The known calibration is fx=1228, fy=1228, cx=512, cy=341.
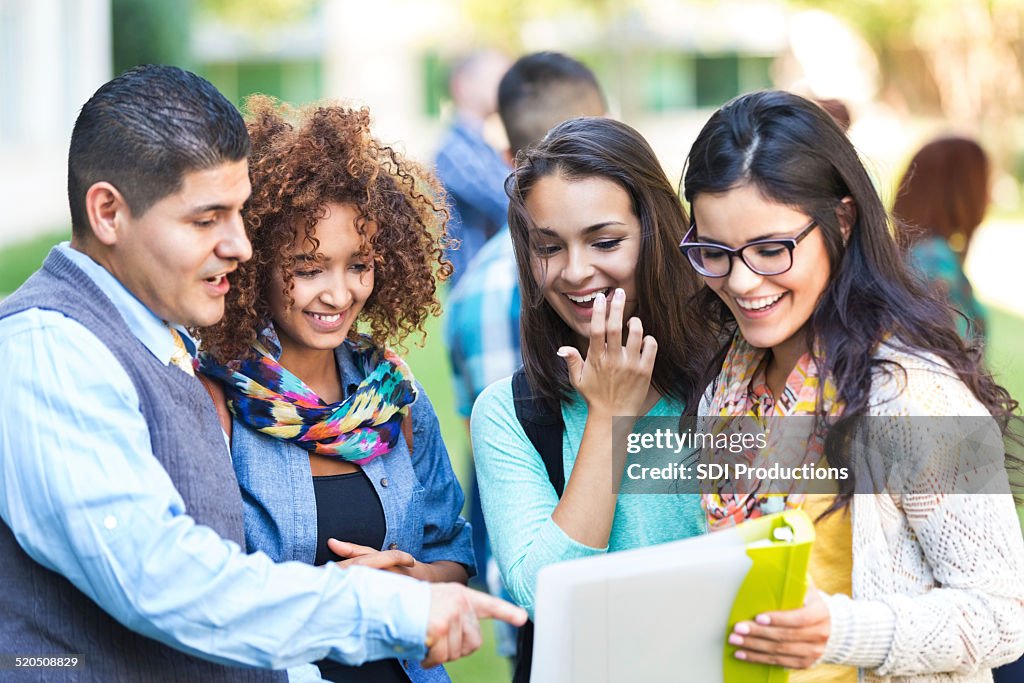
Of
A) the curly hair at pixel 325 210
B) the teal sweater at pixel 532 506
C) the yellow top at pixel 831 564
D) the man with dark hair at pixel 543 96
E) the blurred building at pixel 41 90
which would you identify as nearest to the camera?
the yellow top at pixel 831 564

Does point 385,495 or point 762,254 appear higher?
point 762,254

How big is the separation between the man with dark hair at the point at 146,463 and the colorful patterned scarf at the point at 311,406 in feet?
1.08

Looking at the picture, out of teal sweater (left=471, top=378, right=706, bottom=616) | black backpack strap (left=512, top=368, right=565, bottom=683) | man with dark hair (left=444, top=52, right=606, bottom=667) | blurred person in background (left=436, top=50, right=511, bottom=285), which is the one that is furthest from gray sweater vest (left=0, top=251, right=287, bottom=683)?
blurred person in background (left=436, top=50, right=511, bottom=285)

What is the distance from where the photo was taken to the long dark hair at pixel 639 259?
8.58ft

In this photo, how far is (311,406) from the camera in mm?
2568

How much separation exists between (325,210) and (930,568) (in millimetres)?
1390

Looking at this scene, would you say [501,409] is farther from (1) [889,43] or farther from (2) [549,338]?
(1) [889,43]

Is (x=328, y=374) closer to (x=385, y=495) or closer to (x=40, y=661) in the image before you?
(x=385, y=495)

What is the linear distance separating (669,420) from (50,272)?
1.27 m

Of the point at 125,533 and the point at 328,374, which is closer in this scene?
the point at 125,533

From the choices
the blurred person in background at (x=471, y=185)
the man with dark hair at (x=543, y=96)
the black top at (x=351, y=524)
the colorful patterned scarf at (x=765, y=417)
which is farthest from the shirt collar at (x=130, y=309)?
the man with dark hair at (x=543, y=96)

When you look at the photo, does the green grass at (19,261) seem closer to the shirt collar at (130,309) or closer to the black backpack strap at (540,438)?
the black backpack strap at (540,438)

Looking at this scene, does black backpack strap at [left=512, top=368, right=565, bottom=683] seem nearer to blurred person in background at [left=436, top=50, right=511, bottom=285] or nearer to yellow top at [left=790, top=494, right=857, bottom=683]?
yellow top at [left=790, top=494, right=857, bottom=683]
